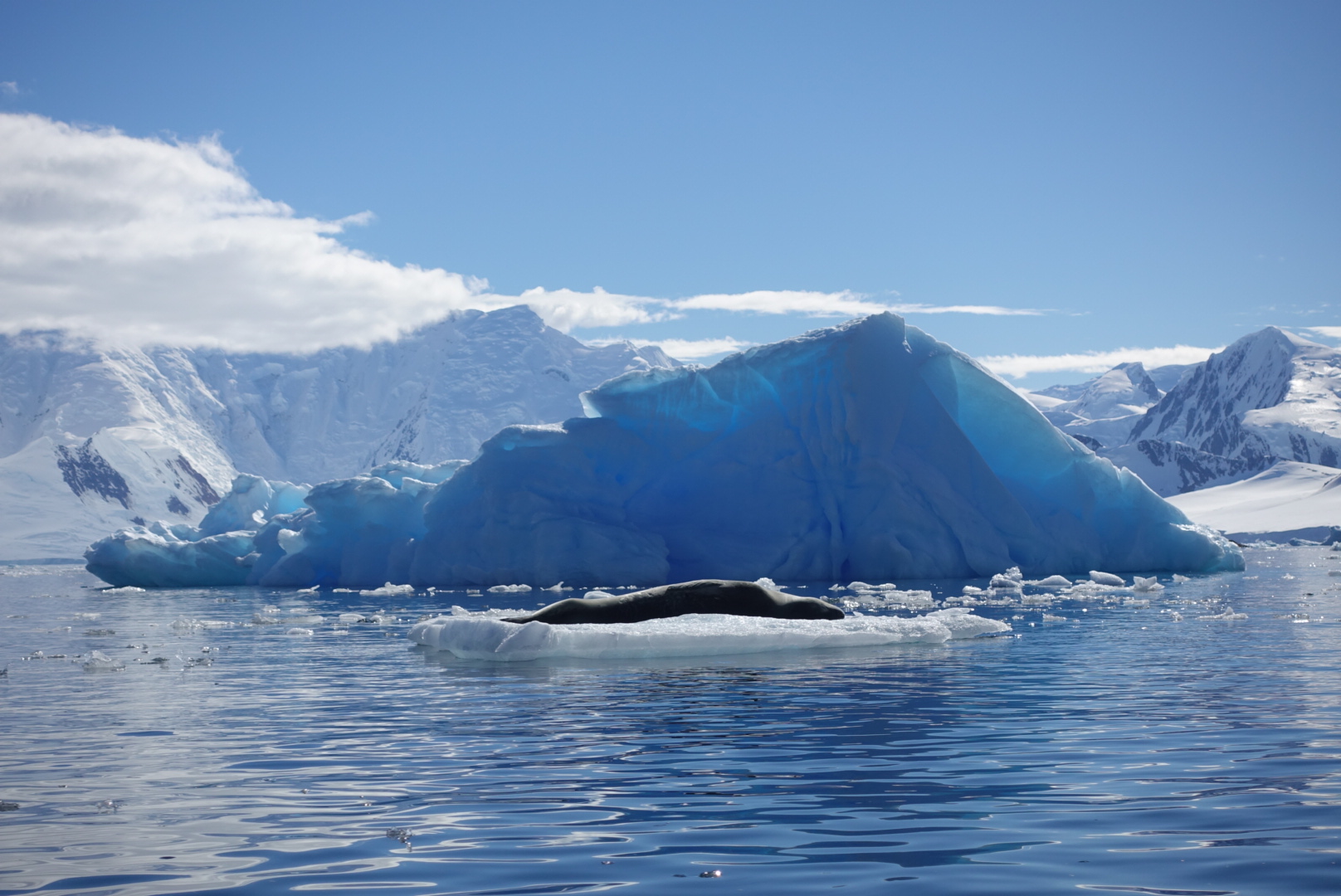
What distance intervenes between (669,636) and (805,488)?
19.9 meters

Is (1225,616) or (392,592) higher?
(1225,616)

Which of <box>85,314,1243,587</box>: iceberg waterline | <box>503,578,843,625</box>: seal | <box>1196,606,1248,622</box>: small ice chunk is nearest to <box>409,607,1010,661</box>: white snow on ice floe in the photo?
Answer: <box>503,578,843,625</box>: seal

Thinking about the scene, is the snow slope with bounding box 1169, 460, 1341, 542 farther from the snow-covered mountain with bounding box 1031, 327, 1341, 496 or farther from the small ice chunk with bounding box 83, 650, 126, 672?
the small ice chunk with bounding box 83, 650, 126, 672

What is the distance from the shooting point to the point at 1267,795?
5.67 m

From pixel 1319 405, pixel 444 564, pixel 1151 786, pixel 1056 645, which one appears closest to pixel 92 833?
pixel 1151 786

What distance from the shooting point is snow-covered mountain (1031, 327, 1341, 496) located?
12525cm

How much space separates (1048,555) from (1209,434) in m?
139

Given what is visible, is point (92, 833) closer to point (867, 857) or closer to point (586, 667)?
point (867, 857)

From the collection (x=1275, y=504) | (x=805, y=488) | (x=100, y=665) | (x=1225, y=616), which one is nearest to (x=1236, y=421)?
(x=1275, y=504)

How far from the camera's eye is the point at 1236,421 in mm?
142875

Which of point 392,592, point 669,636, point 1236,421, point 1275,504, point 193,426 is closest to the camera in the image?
point 669,636

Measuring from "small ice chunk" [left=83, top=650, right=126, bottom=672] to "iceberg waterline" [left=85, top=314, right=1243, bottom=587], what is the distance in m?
18.6

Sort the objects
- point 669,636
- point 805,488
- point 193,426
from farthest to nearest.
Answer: point 193,426, point 805,488, point 669,636

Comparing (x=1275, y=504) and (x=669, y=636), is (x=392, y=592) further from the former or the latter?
(x=1275, y=504)
